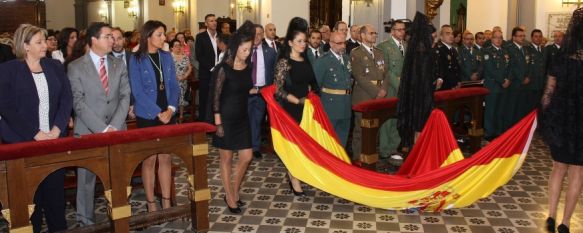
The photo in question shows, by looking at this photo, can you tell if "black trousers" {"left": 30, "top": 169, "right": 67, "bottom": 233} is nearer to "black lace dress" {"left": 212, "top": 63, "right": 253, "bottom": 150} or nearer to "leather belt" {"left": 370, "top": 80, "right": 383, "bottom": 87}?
"black lace dress" {"left": 212, "top": 63, "right": 253, "bottom": 150}

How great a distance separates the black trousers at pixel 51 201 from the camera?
406 cm

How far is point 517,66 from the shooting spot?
335 inches

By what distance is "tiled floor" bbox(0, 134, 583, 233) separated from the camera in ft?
15.4

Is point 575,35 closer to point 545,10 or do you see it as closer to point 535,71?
point 535,71

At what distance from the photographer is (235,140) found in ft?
15.8

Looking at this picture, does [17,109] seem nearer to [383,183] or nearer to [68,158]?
[68,158]

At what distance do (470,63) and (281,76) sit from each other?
433cm

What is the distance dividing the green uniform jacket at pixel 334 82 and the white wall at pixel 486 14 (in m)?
10.3

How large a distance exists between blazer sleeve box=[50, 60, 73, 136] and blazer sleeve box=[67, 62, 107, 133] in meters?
0.10

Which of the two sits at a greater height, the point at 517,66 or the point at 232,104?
the point at 517,66

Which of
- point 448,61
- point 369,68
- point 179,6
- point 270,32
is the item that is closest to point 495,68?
point 448,61

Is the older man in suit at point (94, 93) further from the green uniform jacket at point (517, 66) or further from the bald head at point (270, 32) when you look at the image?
the green uniform jacket at point (517, 66)

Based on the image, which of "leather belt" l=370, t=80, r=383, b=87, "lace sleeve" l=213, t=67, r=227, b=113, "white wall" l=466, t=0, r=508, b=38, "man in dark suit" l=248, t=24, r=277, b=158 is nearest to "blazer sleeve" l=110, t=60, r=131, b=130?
"lace sleeve" l=213, t=67, r=227, b=113

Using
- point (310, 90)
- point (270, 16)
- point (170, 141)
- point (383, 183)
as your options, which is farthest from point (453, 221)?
point (270, 16)
